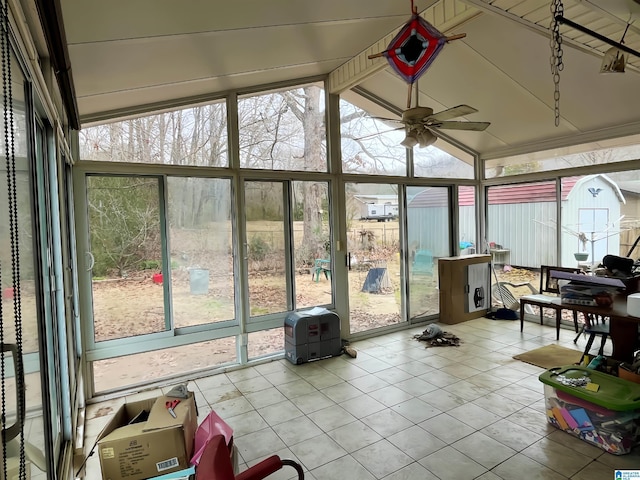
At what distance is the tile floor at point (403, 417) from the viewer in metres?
2.52

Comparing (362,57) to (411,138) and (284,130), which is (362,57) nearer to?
(284,130)

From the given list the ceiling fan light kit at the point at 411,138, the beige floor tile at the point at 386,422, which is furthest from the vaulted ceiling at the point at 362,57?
the beige floor tile at the point at 386,422

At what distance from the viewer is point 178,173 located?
3.96 metres

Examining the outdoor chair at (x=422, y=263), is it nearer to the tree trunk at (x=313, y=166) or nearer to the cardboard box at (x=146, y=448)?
the tree trunk at (x=313, y=166)

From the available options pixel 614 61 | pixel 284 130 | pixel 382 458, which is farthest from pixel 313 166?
pixel 382 458

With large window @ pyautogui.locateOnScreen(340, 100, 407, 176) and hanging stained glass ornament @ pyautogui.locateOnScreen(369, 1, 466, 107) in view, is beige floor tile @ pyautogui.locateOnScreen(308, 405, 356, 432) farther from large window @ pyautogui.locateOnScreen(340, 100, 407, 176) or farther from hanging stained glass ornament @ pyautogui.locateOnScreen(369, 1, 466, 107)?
large window @ pyautogui.locateOnScreen(340, 100, 407, 176)

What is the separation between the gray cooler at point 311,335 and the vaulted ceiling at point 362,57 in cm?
271

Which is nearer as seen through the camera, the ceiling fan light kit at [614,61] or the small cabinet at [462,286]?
the ceiling fan light kit at [614,61]

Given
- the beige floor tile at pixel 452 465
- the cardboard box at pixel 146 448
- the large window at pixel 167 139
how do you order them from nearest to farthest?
the cardboard box at pixel 146 448 → the beige floor tile at pixel 452 465 → the large window at pixel 167 139

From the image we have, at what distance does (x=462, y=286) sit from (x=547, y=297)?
3.71 ft

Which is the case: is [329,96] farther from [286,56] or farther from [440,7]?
[440,7]

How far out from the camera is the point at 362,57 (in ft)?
13.8

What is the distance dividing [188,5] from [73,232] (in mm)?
2199

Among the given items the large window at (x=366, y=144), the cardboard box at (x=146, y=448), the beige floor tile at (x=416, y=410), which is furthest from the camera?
the large window at (x=366, y=144)
